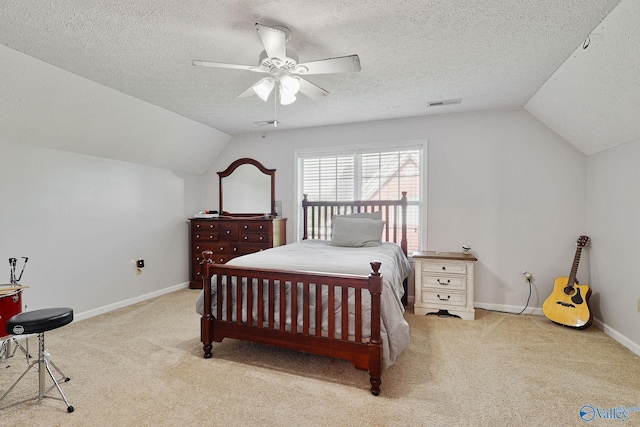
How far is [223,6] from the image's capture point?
1800mm

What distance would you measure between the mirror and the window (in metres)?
0.52

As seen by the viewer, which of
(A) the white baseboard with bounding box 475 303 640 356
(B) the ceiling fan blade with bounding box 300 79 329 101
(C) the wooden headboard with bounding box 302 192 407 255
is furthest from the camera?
(C) the wooden headboard with bounding box 302 192 407 255

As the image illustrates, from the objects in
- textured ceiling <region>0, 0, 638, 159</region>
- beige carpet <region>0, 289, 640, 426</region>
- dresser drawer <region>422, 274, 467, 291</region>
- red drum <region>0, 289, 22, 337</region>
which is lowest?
beige carpet <region>0, 289, 640, 426</region>

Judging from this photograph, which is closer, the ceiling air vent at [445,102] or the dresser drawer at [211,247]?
the ceiling air vent at [445,102]

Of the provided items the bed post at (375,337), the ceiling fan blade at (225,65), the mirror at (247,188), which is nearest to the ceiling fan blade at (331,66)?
the ceiling fan blade at (225,65)

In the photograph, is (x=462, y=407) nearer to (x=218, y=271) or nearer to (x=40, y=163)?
(x=218, y=271)

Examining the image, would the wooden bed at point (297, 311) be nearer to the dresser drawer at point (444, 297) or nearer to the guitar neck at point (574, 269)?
the dresser drawer at point (444, 297)

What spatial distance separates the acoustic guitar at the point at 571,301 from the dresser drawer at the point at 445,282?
87cm

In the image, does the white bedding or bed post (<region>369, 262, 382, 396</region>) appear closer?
bed post (<region>369, 262, 382, 396</region>)

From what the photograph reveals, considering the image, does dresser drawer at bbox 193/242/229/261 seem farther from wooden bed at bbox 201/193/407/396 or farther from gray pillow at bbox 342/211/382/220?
wooden bed at bbox 201/193/407/396

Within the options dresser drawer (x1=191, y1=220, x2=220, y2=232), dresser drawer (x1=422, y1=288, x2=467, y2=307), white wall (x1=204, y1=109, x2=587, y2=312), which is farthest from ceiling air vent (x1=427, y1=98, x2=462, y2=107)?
dresser drawer (x1=191, y1=220, x2=220, y2=232)

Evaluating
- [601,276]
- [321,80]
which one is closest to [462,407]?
[601,276]

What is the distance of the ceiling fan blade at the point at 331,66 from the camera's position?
75.7 inches

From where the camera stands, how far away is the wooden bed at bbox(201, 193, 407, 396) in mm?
2025
